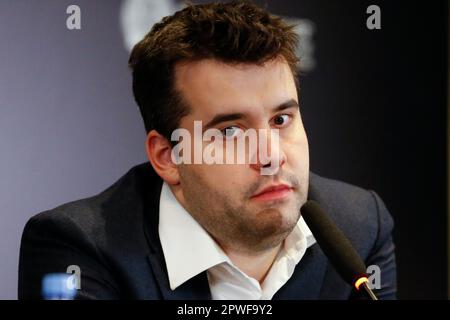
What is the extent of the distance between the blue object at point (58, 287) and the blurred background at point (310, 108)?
0.07 metres

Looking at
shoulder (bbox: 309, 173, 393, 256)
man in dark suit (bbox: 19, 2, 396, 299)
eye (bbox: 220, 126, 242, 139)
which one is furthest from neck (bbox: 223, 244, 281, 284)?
eye (bbox: 220, 126, 242, 139)

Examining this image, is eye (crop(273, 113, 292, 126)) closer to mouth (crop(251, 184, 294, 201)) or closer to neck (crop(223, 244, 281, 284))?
mouth (crop(251, 184, 294, 201))

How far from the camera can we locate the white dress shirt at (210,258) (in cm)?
127

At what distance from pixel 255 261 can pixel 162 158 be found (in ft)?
0.86

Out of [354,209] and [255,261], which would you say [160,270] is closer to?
[255,261]

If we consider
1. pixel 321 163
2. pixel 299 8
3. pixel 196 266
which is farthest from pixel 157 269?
pixel 299 8

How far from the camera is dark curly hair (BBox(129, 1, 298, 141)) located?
4.04 feet

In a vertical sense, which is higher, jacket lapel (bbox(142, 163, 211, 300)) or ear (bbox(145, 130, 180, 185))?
ear (bbox(145, 130, 180, 185))

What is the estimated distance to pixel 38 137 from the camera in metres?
1.29

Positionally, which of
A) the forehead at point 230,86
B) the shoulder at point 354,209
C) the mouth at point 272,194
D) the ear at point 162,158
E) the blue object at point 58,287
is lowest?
the blue object at point 58,287

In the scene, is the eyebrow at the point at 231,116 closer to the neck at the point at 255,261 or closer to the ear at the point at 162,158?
the ear at the point at 162,158

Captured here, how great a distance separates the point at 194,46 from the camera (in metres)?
1.24

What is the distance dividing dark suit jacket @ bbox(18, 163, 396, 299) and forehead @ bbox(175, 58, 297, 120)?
0.74ft

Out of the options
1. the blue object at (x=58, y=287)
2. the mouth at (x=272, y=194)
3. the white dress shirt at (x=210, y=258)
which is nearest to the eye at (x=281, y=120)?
the mouth at (x=272, y=194)
